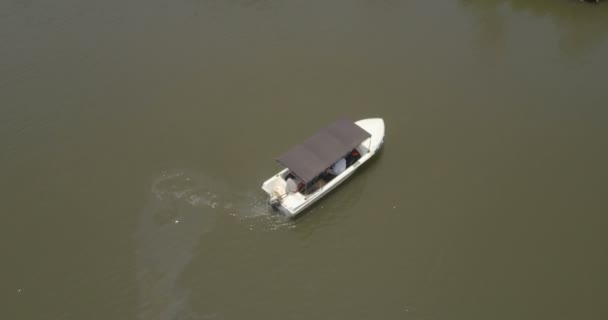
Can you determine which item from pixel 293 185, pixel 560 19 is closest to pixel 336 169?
pixel 293 185

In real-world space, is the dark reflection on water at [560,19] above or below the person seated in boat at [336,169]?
above

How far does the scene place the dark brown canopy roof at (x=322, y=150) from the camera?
667 inches

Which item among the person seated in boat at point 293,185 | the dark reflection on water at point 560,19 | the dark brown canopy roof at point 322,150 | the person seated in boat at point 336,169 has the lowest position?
the person seated in boat at point 293,185

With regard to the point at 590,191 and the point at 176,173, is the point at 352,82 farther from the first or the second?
the point at 590,191

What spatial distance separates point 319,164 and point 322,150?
80 centimetres

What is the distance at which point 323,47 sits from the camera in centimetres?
2505

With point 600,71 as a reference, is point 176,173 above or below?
below

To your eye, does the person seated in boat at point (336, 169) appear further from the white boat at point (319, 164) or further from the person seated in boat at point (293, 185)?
the person seated in boat at point (293, 185)

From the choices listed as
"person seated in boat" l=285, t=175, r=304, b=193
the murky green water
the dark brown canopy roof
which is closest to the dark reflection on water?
the murky green water

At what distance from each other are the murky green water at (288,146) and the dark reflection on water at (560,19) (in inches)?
8.2

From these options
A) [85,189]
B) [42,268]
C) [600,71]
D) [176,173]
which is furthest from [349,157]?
[600,71]

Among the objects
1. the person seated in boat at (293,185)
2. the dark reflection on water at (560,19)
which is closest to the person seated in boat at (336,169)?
the person seated in boat at (293,185)

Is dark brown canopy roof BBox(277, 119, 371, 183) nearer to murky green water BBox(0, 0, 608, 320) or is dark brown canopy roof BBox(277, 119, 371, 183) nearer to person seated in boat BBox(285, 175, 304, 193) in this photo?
person seated in boat BBox(285, 175, 304, 193)

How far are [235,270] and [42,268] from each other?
7088 mm
